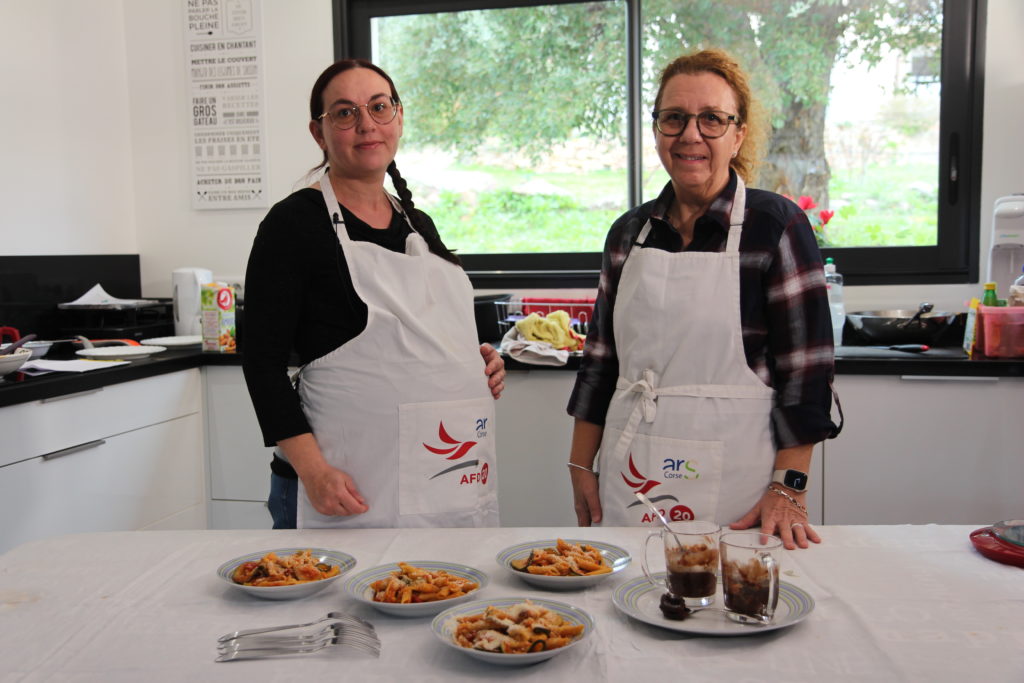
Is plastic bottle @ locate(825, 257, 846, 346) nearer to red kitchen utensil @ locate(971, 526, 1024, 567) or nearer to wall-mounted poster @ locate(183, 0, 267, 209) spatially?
red kitchen utensil @ locate(971, 526, 1024, 567)

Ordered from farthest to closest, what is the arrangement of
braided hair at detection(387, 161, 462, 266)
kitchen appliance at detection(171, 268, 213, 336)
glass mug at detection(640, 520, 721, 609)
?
kitchen appliance at detection(171, 268, 213, 336) < braided hair at detection(387, 161, 462, 266) < glass mug at detection(640, 520, 721, 609)

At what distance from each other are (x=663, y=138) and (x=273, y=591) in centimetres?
94

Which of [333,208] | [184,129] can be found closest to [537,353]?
[333,208]

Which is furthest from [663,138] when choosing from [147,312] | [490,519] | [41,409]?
[147,312]

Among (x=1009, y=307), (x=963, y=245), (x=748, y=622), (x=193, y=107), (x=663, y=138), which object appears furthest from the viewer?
(x=193, y=107)

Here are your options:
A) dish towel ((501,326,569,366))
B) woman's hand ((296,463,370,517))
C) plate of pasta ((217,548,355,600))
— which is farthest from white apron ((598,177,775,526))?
dish towel ((501,326,569,366))

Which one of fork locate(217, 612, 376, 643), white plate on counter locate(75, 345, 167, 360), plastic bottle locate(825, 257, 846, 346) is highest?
plastic bottle locate(825, 257, 846, 346)

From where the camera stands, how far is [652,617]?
3.11 feet

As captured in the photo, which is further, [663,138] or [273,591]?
[663,138]

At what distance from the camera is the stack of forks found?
2.94 feet

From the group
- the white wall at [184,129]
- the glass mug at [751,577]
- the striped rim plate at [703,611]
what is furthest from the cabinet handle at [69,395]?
the glass mug at [751,577]

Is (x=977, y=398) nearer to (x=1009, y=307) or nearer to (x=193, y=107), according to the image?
(x=1009, y=307)

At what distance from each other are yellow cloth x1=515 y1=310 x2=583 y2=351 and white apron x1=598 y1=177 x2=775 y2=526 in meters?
0.95

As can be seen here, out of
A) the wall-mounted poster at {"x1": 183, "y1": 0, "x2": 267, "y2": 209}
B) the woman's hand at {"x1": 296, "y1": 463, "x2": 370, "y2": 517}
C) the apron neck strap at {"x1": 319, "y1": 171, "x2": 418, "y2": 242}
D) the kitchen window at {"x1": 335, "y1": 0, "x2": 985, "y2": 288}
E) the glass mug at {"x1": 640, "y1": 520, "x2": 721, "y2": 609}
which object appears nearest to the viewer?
the glass mug at {"x1": 640, "y1": 520, "x2": 721, "y2": 609}
